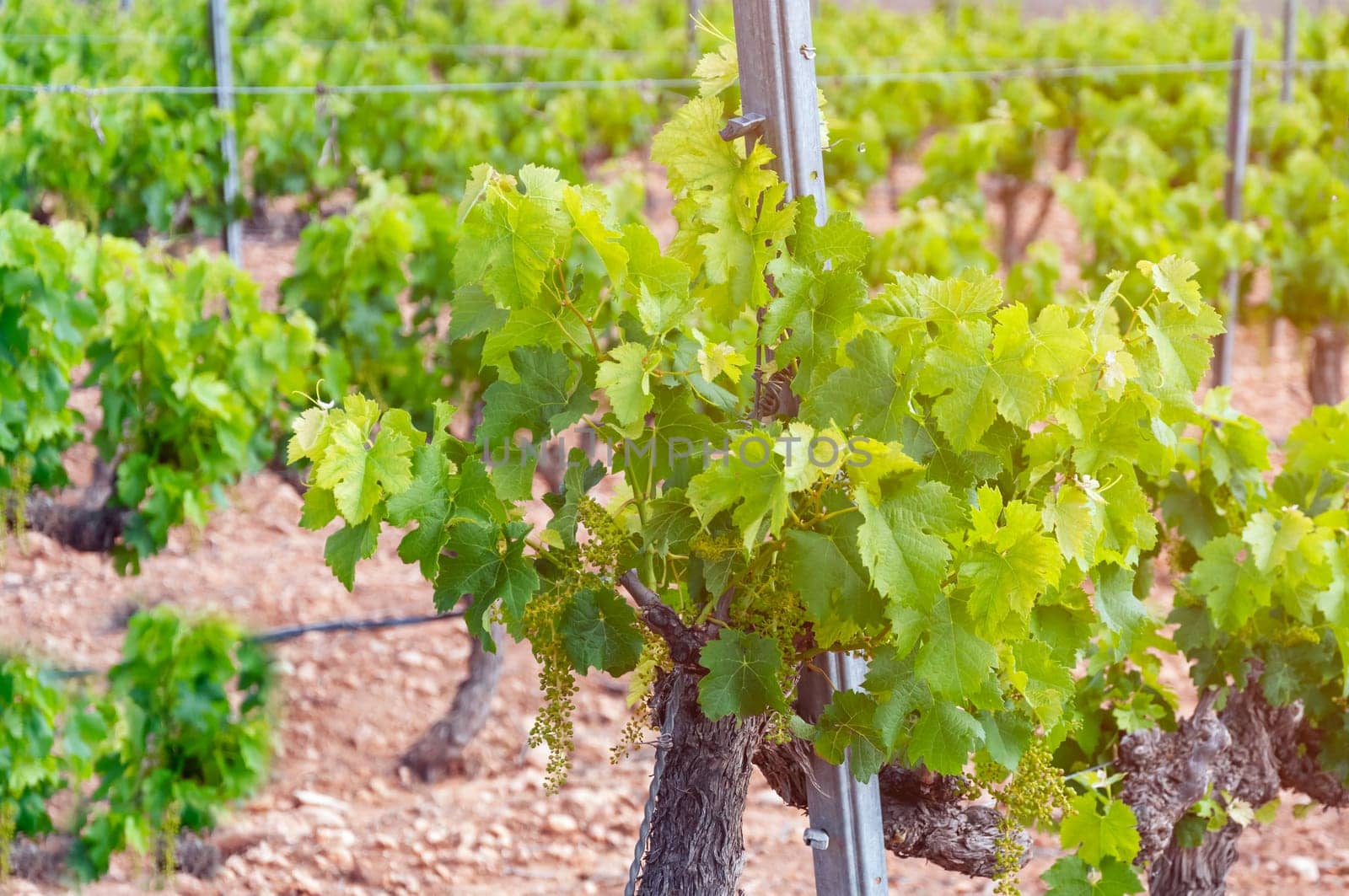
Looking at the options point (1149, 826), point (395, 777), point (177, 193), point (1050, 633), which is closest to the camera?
point (1050, 633)

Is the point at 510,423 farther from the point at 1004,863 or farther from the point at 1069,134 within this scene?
the point at 1069,134

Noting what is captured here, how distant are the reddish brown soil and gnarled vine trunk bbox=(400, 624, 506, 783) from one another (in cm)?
A: 7

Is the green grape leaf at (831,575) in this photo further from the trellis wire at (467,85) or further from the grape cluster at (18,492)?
the grape cluster at (18,492)

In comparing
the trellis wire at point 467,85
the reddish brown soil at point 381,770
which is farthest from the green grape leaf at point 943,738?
the reddish brown soil at point 381,770

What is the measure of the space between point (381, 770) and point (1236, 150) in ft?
15.7

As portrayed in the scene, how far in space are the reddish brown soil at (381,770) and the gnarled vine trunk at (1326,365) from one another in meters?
1.67

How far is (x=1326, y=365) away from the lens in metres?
7.05

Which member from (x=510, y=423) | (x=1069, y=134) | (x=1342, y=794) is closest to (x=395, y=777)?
(x=1342, y=794)

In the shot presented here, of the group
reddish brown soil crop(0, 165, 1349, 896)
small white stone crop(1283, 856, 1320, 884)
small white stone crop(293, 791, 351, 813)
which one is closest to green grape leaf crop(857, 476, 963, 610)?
reddish brown soil crop(0, 165, 1349, 896)

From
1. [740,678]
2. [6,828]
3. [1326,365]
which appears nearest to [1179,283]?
[740,678]

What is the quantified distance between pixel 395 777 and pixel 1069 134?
9042 mm

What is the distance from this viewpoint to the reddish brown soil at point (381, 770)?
13.8 feet

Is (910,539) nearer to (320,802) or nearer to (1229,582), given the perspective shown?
(1229,582)

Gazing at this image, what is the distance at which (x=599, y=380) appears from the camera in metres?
1.81
